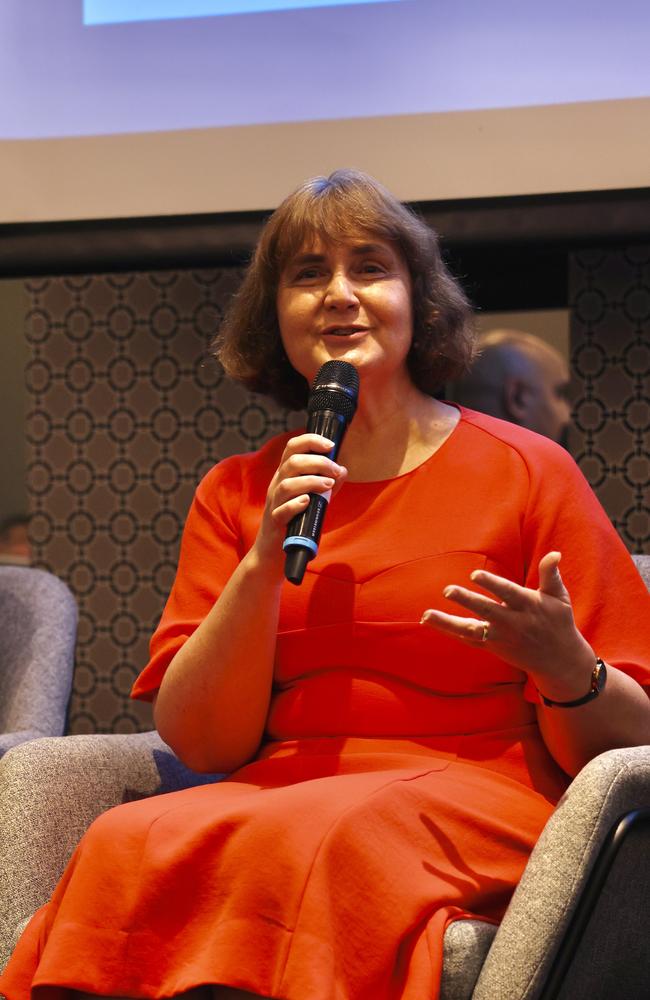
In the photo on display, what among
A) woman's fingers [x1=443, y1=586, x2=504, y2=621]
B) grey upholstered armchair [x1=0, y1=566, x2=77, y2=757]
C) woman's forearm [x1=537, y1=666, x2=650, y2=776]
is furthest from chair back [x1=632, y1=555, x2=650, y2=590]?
grey upholstered armchair [x1=0, y1=566, x2=77, y2=757]

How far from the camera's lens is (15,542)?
8.75 ft

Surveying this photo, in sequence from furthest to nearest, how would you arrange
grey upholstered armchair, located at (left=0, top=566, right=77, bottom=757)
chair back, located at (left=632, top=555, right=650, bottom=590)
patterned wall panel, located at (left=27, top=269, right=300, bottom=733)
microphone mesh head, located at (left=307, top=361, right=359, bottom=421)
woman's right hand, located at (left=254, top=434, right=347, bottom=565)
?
patterned wall panel, located at (left=27, top=269, right=300, bottom=733) < grey upholstered armchair, located at (left=0, top=566, right=77, bottom=757) < chair back, located at (left=632, top=555, right=650, bottom=590) < microphone mesh head, located at (left=307, top=361, right=359, bottom=421) < woman's right hand, located at (left=254, top=434, right=347, bottom=565)

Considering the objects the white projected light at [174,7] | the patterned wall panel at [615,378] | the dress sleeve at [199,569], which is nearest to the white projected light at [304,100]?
the white projected light at [174,7]

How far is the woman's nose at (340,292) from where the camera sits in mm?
1497

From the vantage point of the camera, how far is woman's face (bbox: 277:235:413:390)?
152cm

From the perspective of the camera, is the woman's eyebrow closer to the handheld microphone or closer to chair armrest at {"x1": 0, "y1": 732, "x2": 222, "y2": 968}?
the handheld microphone

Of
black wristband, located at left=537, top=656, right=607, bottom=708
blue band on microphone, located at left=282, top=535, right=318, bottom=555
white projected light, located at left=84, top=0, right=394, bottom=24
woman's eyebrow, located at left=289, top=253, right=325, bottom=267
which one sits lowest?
black wristband, located at left=537, top=656, right=607, bottom=708

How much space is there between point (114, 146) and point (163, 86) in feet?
0.46

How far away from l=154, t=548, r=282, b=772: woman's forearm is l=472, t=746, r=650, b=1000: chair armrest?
412 mm

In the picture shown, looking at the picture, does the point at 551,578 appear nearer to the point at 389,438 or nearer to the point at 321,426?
the point at 321,426

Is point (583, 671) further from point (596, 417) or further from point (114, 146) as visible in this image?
point (114, 146)

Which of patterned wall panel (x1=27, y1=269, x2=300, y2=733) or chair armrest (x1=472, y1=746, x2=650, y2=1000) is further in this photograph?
patterned wall panel (x1=27, y1=269, x2=300, y2=733)

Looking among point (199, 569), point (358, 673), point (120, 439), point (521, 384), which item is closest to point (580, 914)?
point (358, 673)

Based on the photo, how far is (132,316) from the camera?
262 cm
